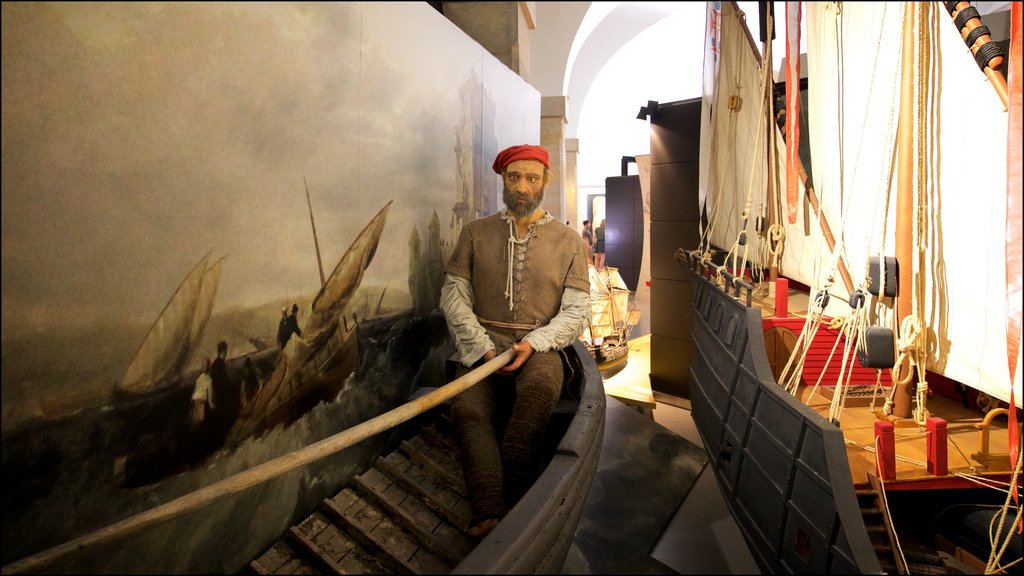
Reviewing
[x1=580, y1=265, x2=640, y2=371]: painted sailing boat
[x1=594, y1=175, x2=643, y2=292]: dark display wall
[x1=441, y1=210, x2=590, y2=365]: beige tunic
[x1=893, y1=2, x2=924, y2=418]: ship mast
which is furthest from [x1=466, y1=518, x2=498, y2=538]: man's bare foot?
[x1=580, y1=265, x2=640, y2=371]: painted sailing boat

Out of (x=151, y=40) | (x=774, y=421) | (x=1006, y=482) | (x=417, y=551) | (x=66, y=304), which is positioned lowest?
(x=417, y=551)

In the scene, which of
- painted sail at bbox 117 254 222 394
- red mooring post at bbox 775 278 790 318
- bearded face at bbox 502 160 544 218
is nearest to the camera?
painted sail at bbox 117 254 222 394

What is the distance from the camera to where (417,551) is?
1.73 m

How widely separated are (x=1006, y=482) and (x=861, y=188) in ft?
3.94

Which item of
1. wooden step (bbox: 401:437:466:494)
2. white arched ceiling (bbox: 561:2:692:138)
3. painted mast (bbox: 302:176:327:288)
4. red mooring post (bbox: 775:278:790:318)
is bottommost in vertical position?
wooden step (bbox: 401:437:466:494)

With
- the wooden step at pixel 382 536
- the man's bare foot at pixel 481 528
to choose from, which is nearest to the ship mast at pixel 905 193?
the man's bare foot at pixel 481 528

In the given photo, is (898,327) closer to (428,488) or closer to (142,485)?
(428,488)

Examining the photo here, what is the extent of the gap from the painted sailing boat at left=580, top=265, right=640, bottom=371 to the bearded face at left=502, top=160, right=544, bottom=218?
236 cm

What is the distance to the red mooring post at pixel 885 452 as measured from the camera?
1856 millimetres

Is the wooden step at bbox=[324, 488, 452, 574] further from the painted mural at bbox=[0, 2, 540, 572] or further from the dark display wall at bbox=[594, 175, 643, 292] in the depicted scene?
the dark display wall at bbox=[594, 175, 643, 292]

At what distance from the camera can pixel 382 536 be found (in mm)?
1770

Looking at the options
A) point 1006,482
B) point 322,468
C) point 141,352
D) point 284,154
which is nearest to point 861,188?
point 1006,482

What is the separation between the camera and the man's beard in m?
2.17

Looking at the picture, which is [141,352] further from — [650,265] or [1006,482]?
[650,265]
